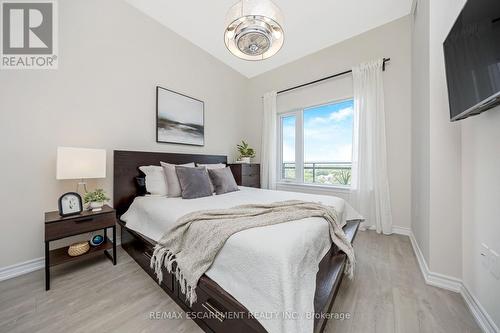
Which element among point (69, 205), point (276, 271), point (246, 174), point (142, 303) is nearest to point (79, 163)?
point (69, 205)

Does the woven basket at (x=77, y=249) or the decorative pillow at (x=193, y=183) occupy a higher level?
the decorative pillow at (x=193, y=183)

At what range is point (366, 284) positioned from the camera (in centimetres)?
154

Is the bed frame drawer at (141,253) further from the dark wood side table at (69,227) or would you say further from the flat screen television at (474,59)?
the flat screen television at (474,59)

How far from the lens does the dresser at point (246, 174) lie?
3.55 m

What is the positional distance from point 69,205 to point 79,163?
40cm

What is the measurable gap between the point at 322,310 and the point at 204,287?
2.11 ft

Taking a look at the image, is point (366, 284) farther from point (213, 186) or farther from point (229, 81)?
point (229, 81)

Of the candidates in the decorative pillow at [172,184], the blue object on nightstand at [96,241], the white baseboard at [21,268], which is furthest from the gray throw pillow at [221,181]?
the white baseboard at [21,268]

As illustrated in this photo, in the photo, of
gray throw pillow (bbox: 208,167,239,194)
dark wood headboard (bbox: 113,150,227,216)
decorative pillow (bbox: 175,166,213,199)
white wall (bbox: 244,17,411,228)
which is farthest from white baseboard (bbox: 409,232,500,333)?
dark wood headboard (bbox: 113,150,227,216)

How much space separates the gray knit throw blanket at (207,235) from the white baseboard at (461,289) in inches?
29.3

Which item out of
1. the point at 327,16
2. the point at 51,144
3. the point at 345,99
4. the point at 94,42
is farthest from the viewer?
the point at 345,99

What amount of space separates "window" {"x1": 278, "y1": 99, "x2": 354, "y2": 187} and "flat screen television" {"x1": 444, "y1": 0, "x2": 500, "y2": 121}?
1.91 metres

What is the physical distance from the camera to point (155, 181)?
2.28 metres

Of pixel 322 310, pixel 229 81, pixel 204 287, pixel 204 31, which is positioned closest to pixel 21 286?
pixel 204 287
